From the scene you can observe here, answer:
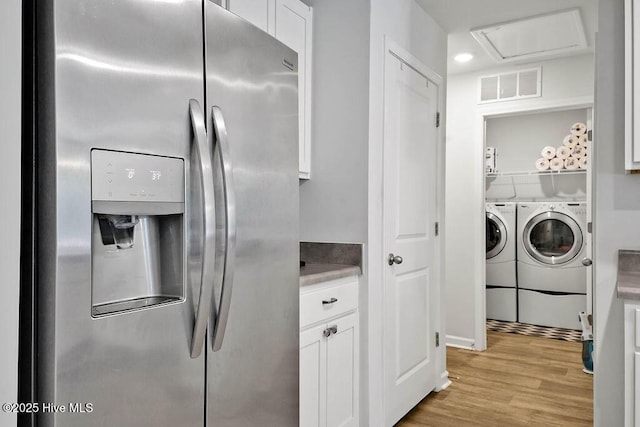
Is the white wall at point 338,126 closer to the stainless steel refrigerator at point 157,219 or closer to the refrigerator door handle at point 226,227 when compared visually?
the stainless steel refrigerator at point 157,219

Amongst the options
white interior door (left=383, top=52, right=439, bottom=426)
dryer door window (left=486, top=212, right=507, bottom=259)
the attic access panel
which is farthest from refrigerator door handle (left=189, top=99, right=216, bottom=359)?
dryer door window (left=486, top=212, right=507, bottom=259)

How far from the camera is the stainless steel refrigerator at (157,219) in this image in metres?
0.87

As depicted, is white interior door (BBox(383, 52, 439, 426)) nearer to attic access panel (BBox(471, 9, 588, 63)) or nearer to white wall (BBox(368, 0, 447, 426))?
white wall (BBox(368, 0, 447, 426))

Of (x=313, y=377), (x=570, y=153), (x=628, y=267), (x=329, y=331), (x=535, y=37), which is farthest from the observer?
(x=570, y=153)

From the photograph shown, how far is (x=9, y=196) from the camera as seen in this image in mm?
824

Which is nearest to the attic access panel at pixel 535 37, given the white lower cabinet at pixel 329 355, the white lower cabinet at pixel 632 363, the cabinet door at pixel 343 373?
the white lower cabinet at pixel 632 363

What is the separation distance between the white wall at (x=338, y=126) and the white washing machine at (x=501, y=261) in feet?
Result: 10.9

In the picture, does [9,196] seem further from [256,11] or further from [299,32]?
[299,32]

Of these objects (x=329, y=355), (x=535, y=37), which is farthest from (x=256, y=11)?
(x=535, y=37)

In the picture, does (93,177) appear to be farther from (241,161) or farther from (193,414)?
(193,414)

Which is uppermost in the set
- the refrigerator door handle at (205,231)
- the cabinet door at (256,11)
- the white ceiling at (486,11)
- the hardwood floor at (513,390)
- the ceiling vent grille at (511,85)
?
the white ceiling at (486,11)

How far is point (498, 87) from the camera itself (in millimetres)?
4121

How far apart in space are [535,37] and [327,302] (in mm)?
2622

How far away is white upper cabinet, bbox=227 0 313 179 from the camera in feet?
6.60
